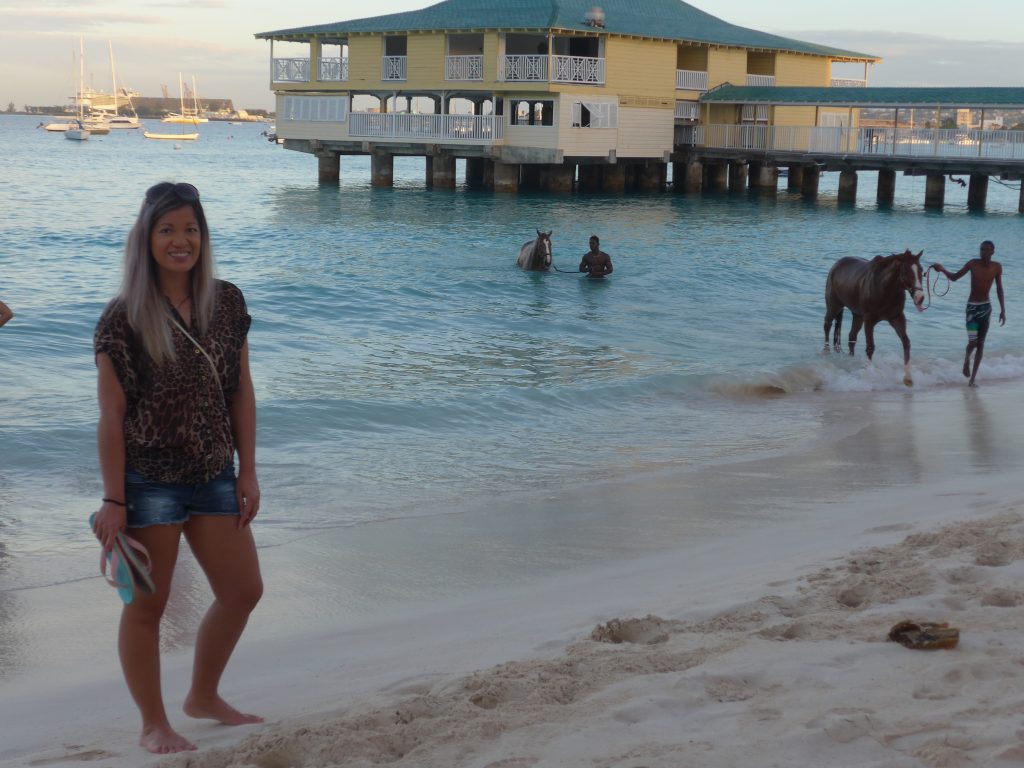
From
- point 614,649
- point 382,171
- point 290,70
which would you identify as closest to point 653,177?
point 382,171

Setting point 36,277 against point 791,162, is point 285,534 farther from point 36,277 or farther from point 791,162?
point 791,162

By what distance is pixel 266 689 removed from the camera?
4.61 meters

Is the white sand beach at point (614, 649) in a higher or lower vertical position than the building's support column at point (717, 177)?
lower

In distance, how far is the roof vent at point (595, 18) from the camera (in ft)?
154

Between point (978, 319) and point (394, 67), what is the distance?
3967 cm

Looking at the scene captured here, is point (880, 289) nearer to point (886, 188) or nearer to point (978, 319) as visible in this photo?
point (978, 319)

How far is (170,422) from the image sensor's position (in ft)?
12.1

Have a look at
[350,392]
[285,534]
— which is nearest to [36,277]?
[350,392]

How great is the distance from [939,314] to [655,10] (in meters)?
37.8

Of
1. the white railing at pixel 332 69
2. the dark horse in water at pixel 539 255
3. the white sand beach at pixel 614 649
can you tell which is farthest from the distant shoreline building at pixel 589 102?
the white sand beach at pixel 614 649

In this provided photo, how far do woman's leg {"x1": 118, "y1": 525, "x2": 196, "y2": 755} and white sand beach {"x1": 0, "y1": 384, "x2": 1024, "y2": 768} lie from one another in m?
0.09

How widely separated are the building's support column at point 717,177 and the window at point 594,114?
26.1 feet

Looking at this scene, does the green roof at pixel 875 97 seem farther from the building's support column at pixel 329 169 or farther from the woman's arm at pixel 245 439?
the woman's arm at pixel 245 439

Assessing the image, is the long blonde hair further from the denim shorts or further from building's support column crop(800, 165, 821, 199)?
building's support column crop(800, 165, 821, 199)
